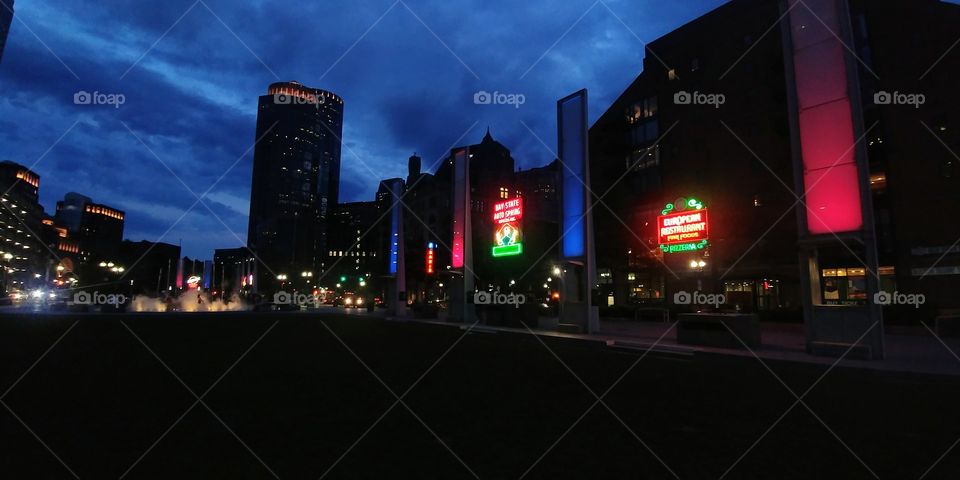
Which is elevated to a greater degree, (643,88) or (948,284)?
(643,88)

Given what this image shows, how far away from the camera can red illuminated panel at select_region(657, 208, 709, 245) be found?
26.1 meters

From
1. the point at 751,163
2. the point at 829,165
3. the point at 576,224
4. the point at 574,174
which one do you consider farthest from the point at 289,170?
the point at 829,165

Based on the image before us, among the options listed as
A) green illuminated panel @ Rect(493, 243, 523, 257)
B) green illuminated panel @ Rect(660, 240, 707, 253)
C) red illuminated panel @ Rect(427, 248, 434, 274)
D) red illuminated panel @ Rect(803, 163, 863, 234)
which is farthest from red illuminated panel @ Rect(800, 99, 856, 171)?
red illuminated panel @ Rect(427, 248, 434, 274)

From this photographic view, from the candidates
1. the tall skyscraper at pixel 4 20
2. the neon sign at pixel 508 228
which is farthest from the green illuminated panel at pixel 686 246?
the tall skyscraper at pixel 4 20

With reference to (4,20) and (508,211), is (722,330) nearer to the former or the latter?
A: (508,211)

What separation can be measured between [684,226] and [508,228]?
979 centimetres

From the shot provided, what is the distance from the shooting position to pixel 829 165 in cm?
1405

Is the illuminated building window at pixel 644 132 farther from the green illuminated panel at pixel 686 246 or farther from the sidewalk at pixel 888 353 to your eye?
the sidewalk at pixel 888 353

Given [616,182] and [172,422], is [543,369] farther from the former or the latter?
[616,182]

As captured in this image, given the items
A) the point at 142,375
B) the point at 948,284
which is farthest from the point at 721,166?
the point at 142,375

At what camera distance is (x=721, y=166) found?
4103 cm

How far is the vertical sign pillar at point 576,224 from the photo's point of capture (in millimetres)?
20844

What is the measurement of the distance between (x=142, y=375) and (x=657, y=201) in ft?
144

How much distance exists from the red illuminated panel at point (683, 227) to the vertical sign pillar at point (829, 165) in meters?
11.5
